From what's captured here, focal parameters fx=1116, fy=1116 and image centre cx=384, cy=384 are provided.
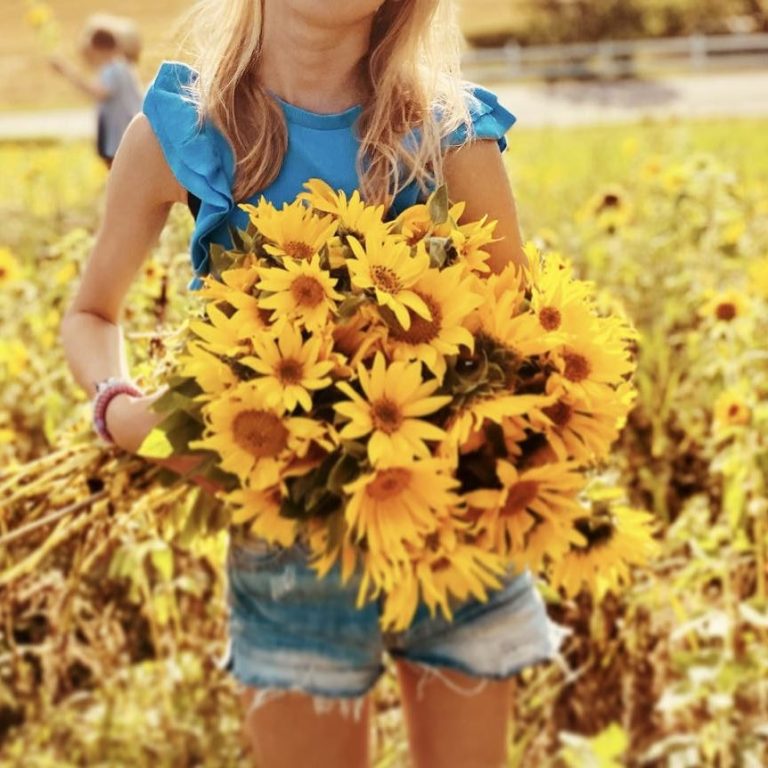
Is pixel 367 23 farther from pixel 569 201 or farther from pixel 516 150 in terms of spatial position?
pixel 516 150

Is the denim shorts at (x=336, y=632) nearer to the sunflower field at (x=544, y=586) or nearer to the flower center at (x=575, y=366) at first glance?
the sunflower field at (x=544, y=586)

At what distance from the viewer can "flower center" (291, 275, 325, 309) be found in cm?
100

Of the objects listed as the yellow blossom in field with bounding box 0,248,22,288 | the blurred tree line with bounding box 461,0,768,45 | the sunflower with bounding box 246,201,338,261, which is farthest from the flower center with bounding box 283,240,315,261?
the blurred tree line with bounding box 461,0,768,45

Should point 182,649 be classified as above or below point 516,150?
below

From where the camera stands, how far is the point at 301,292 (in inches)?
39.3

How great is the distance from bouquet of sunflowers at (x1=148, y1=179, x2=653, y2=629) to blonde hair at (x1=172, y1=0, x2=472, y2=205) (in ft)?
0.40

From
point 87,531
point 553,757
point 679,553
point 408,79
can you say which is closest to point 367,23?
point 408,79

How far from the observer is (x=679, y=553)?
246 cm

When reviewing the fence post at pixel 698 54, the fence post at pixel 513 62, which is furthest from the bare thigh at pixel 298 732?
the fence post at pixel 513 62

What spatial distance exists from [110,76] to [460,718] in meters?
4.15

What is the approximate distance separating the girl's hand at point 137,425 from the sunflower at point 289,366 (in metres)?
0.24

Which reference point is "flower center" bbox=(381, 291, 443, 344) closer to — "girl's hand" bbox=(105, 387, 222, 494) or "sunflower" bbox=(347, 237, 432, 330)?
"sunflower" bbox=(347, 237, 432, 330)

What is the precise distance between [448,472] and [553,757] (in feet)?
4.06

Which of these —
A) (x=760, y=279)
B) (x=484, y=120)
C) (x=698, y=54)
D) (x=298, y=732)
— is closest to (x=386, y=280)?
(x=484, y=120)
